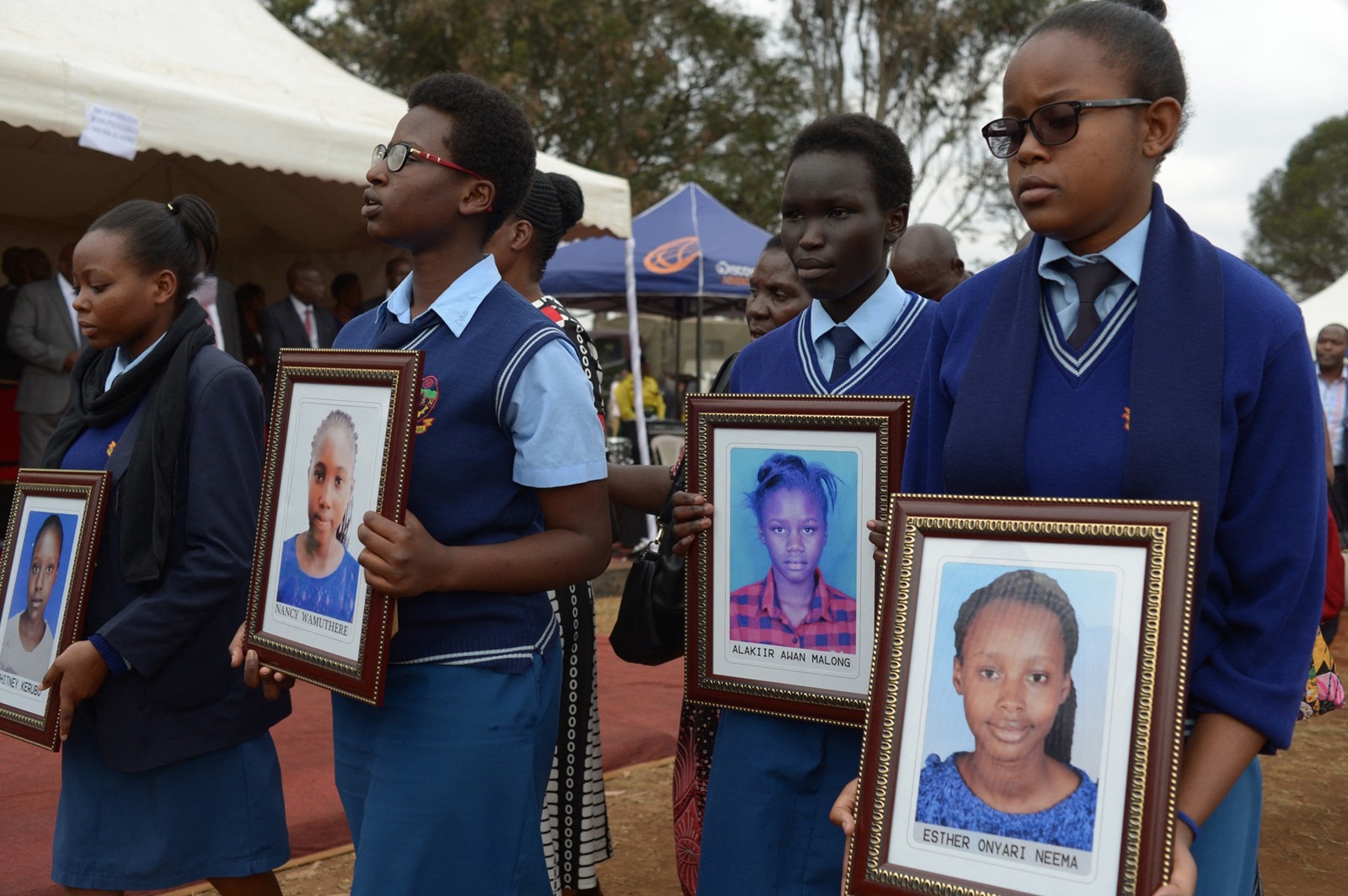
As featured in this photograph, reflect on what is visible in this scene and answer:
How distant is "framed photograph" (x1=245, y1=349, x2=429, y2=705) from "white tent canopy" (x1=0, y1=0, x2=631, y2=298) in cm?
481

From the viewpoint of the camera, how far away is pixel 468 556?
82.5 inches

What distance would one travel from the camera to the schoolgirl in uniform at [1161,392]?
1.54 metres

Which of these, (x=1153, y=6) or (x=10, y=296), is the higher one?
(x=1153, y=6)

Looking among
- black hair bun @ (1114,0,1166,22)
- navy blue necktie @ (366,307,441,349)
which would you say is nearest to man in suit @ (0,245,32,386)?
navy blue necktie @ (366,307,441,349)

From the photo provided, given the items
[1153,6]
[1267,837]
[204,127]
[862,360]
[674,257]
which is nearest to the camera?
[1153,6]

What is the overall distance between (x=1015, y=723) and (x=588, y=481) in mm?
982

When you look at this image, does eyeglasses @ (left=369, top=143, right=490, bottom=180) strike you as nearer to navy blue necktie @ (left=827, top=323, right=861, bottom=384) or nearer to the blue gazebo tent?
navy blue necktie @ (left=827, top=323, right=861, bottom=384)

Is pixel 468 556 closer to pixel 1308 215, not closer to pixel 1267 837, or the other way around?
pixel 1267 837

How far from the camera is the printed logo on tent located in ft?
48.1

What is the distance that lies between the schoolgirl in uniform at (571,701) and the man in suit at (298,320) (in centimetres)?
547

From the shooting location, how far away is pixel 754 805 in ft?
7.78

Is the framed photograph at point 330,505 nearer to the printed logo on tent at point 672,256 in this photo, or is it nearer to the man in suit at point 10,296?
the man in suit at point 10,296

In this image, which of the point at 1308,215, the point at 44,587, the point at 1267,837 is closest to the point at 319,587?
the point at 44,587

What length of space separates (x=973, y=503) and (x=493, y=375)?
0.94 metres
